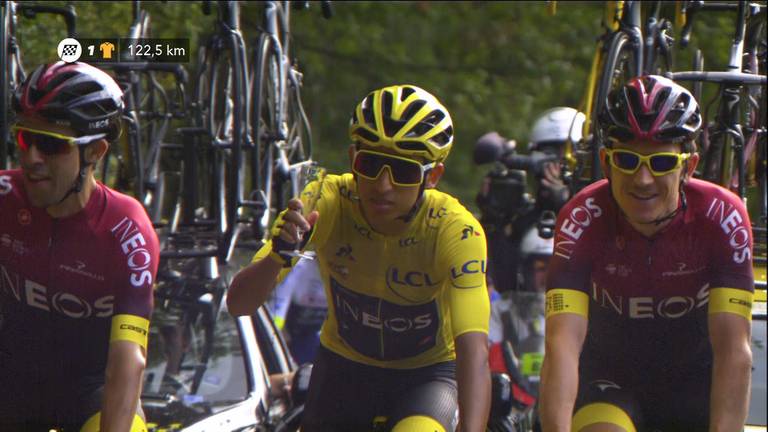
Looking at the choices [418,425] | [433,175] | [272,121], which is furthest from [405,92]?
[272,121]

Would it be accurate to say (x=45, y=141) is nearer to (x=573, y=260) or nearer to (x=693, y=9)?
(x=573, y=260)

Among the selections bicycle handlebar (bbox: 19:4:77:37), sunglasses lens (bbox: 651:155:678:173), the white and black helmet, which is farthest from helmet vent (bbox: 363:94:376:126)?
the white and black helmet

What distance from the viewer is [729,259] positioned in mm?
5855

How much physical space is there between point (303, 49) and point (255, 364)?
36.2 feet

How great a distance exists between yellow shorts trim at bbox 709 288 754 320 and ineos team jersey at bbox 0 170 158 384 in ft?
6.73

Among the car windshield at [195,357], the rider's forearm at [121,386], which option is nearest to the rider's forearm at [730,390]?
the rider's forearm at [121,386]

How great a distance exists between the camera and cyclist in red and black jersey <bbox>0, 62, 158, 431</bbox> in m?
5.59

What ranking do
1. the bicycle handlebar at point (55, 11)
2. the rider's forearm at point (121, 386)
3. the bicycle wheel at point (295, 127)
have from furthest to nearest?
the bicycle wheel at point (295, 127) < the bicycle handlebar at point (55, 11) < the rider's forearm at point (121, 386)

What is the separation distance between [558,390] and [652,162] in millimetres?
913

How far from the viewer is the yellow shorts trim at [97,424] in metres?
5.59

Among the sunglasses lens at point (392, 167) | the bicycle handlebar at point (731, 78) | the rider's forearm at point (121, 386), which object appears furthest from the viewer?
the bicycle handlebar at point (731, 78)

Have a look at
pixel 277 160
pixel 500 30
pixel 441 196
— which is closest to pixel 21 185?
pixel 441 196

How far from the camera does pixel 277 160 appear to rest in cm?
959
